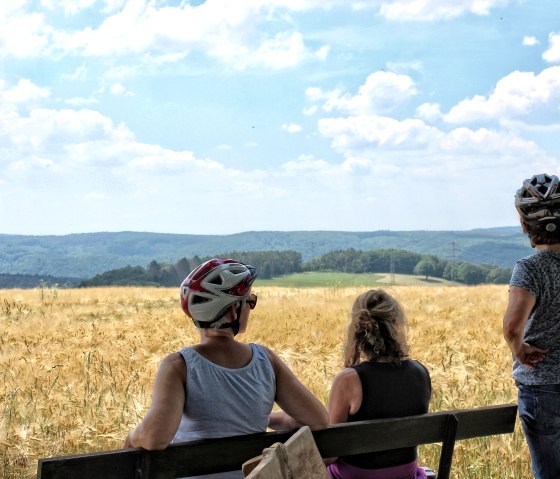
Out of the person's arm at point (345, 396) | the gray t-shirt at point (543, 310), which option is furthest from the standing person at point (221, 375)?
the gray t-shirt at point (543, 310)

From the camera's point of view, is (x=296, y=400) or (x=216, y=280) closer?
(x=216, y=280)

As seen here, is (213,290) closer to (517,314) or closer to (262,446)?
(262,446)

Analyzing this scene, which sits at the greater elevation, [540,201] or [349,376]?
[540,201]

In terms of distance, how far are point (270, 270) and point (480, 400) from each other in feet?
328

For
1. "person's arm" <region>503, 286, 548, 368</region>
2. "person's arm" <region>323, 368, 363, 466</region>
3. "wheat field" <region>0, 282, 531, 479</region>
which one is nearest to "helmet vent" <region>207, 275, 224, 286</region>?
"person's arm" <region>323, 368, 363, 466</region>

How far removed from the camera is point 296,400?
327 centimetres

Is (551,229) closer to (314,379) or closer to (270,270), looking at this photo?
(314,379)

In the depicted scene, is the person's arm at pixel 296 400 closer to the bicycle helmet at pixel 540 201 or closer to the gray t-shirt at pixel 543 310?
the gray t-shirt at pixel 543 310

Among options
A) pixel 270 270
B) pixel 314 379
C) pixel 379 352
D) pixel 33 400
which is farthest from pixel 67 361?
pixel 270 270

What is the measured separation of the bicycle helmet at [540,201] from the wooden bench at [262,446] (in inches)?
38.2

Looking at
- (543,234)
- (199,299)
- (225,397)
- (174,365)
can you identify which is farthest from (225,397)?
(543,234)

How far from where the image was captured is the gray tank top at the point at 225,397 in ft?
10.1

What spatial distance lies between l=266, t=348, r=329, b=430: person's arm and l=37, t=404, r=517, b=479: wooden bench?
9 centimetres

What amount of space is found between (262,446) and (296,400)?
0.23 m
